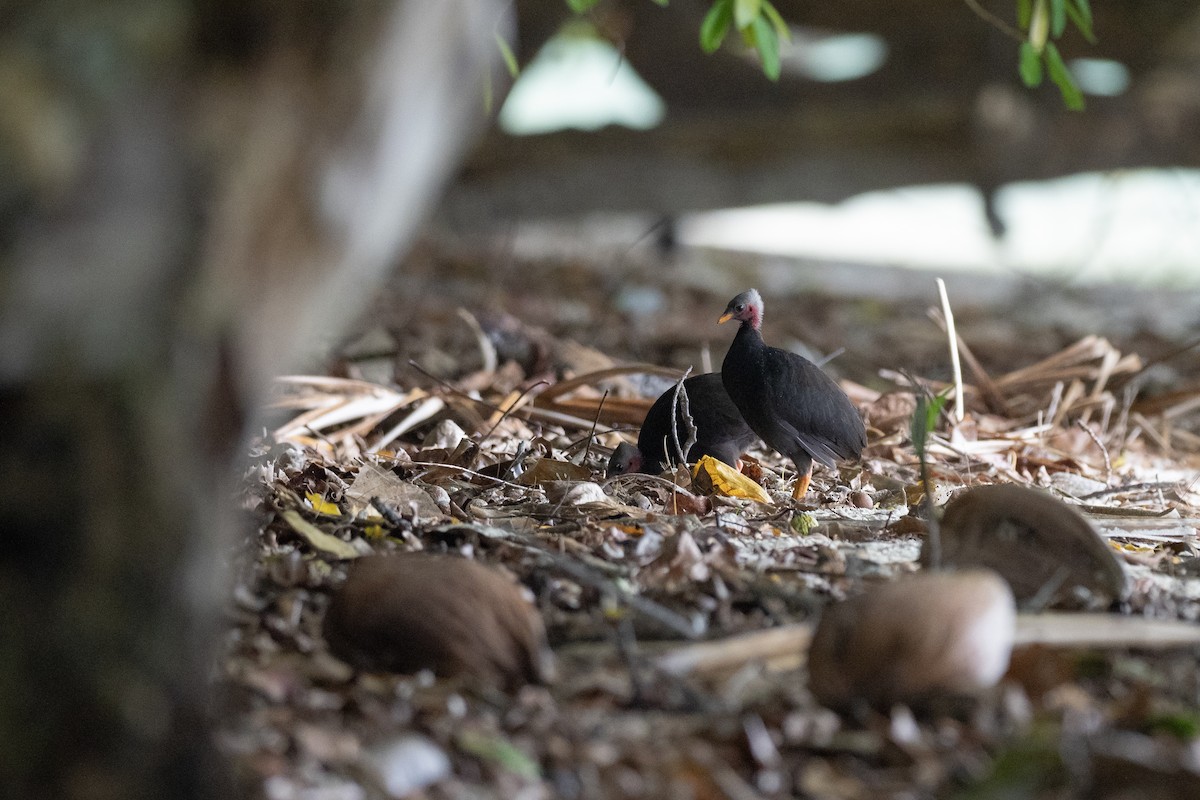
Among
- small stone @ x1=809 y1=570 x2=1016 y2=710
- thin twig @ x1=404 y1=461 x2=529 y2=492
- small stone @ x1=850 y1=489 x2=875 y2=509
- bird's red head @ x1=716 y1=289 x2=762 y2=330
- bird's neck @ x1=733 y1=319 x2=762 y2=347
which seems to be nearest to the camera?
small stone @ x1=809 y1=570 x2=1016 y2=710

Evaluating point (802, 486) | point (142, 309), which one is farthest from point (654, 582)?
point (802, 486)

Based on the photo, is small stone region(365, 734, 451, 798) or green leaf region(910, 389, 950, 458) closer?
small stone region(365, 734, 451, 798)

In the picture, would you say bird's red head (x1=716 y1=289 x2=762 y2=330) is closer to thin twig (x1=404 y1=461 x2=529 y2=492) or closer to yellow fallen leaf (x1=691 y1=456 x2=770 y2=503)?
yellow fallen leaf (x1=691 y1=456 x2=770 y2=503)

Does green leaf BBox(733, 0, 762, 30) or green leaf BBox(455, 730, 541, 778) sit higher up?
green leaf BBox(733, 0, 762, 30)

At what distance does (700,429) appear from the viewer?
10.3ft

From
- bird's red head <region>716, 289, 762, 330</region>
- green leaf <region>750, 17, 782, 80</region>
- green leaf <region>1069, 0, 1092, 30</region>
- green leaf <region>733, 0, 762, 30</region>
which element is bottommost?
bird's red head <region>716, 289, 762, 330</region>

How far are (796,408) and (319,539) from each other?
142 cm

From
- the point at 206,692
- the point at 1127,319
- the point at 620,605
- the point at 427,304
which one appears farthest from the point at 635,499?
the point at 1127,319

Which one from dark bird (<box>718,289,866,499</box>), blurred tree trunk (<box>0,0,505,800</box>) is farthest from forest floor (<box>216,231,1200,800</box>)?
blurred tree trunk (<box>0,0,505,800</box>)

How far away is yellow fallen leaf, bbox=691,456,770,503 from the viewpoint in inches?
100

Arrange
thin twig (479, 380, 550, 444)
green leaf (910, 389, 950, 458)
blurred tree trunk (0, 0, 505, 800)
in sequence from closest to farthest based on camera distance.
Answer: blurred tree trunk (0, 0, 505, 800), green leaf (910, 389, 950, 458), thin twig (479, 380, 550, 444)

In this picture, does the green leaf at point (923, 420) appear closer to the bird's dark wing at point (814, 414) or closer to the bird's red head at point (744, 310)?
the bird's dark wing at point (814, 414)

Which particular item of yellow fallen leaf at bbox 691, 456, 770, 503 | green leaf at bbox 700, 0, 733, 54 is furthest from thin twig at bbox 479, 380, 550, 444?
→ green leaf at bbox 700, 0, 733, 54

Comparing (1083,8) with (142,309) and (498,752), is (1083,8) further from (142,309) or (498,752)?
(142,309)
